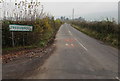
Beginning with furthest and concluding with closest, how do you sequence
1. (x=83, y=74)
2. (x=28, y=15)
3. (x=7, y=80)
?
(x=28, y=15), (x=83, y=74), (x=7, y=80)

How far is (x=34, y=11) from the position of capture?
51.1 ft

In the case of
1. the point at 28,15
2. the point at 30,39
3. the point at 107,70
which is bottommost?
the point at 107,70

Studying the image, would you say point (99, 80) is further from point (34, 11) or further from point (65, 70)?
point (34, 11)

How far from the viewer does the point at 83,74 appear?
6.32 m

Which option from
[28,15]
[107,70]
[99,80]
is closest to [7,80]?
[99,80]

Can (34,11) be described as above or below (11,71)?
above

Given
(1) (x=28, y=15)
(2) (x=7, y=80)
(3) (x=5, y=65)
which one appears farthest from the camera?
(1) (x=28, y=15)

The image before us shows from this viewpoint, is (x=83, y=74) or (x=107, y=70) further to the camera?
(x=107, y=70)

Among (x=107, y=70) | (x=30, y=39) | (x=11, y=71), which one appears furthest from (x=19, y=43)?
(x=107, y=70)

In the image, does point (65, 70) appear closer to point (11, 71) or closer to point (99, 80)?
point (99, 80)

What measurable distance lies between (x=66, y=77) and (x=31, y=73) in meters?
1.52

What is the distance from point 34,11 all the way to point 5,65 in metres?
9.16

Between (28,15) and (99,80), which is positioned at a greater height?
(28,15)

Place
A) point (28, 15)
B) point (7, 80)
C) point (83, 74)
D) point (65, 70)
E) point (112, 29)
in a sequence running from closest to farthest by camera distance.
Result: point (7, 80) → point (83, 74) → point (65, 70) → point (28, 15) → point (112, 29)
